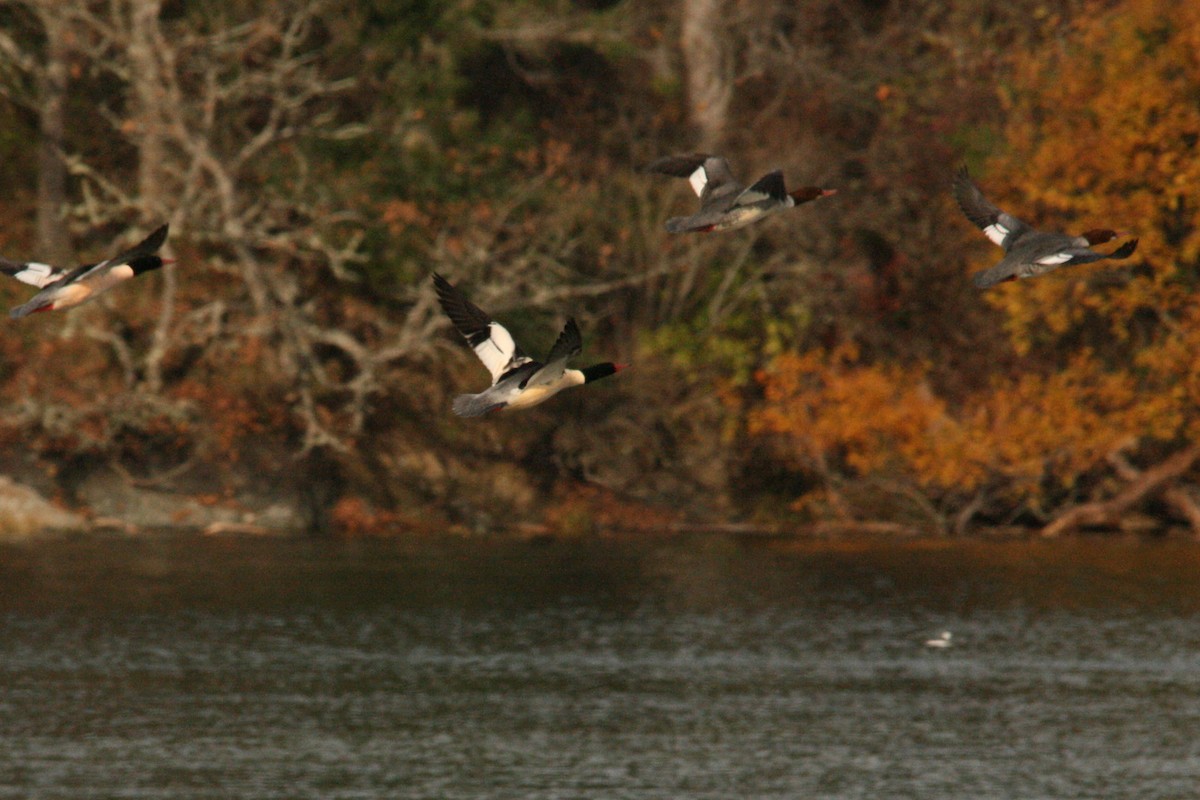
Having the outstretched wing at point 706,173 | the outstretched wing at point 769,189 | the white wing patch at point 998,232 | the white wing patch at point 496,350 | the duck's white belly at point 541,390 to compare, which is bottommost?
the duck's white belly at point 541,390

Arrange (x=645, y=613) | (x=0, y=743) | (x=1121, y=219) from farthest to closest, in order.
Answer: (x=1121, y=219), (x=645, y=613), (x=0, y=743)

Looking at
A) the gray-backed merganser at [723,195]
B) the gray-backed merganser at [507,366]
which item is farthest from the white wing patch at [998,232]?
the gray-backed merganser at [507,366]

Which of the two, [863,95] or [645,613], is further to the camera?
[863,95]

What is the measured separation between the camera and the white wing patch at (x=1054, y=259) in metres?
14.4

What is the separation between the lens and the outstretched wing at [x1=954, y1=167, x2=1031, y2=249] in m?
16.1

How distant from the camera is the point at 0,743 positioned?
22.9 meters

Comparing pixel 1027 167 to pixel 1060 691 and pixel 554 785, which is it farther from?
pixel 554 785

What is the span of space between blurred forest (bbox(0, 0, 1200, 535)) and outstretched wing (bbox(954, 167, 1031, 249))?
19172mm

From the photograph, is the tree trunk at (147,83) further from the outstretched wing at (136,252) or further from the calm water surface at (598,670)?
the outstretched wing at (136,252)

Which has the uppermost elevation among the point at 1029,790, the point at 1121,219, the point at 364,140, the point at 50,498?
the point at 364,140

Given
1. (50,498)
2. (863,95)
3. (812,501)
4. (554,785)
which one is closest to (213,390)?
(50,498)

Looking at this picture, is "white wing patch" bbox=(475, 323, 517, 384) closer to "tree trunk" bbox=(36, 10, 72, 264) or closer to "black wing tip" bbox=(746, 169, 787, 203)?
"black wing tip" bbox=(746, 169, 787, 203)

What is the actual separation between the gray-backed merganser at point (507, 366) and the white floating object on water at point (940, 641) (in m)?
15.5

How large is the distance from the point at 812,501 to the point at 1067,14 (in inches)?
426
